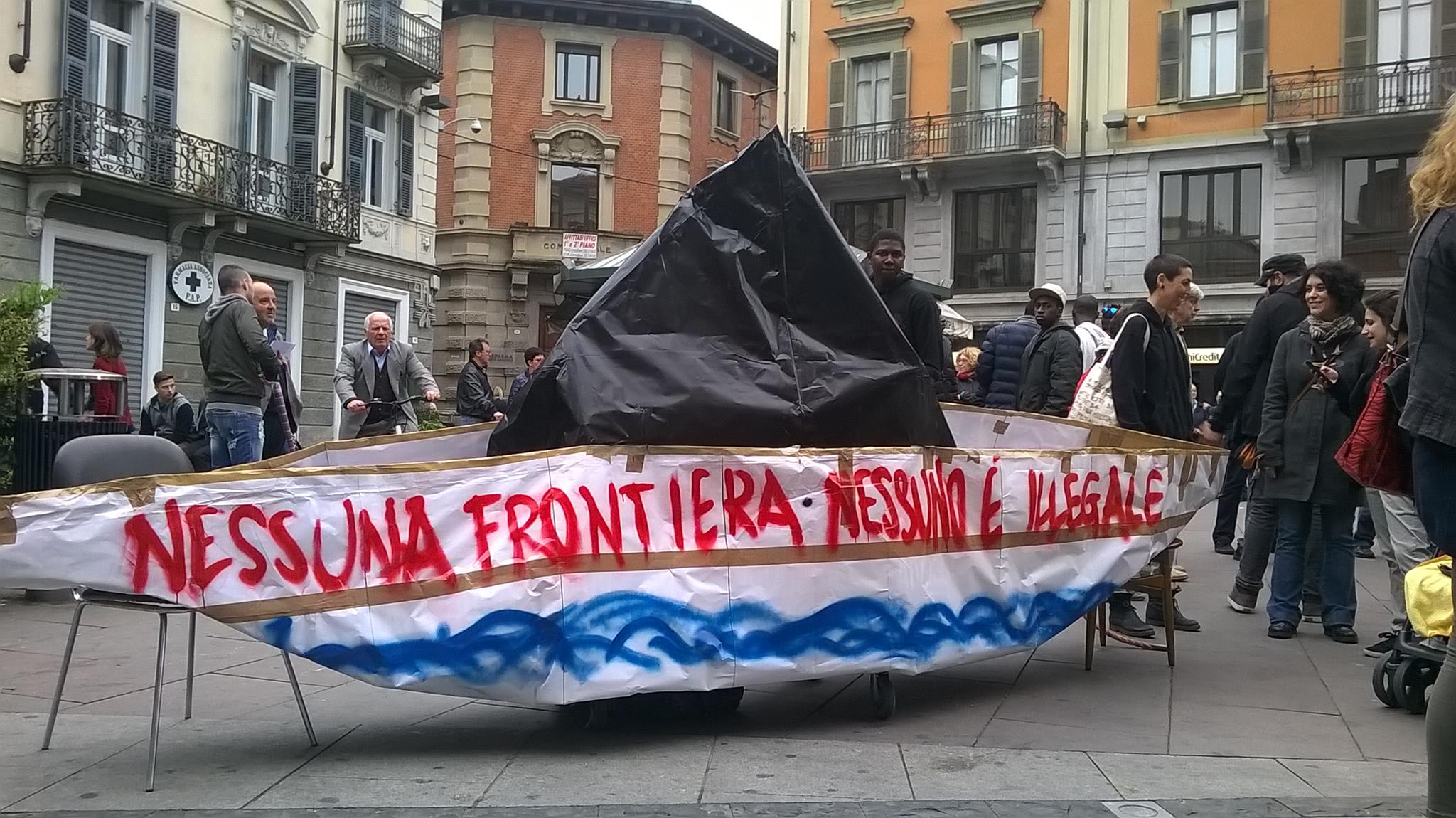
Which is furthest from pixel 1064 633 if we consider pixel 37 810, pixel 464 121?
pixel 464 121

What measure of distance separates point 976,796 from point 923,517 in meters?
1.20

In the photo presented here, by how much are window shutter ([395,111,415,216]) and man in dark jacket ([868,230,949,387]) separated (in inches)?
825

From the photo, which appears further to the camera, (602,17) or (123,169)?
(602,17)

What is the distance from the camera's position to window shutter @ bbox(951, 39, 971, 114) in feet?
95.7

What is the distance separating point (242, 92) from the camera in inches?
854

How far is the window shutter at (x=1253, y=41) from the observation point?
1030 inches

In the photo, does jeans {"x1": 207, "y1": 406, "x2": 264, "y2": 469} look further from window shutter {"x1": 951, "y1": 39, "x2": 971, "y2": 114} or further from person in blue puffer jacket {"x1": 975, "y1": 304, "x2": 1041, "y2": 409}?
window shutter {"x1": 951, "y1": 39, "x2": 971, "y2": 114}

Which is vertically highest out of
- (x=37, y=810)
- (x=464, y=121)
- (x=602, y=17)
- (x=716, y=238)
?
(x=602, y=17)

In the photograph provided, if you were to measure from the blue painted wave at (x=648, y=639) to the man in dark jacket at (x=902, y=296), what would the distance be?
240 centimetres

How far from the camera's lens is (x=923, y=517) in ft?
15.5

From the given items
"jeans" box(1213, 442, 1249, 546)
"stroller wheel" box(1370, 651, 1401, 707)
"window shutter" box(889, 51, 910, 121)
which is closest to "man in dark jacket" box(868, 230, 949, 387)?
"stroller wheel" box(1370, 651, 1401, 707)

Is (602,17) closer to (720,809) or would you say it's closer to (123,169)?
(123,169)

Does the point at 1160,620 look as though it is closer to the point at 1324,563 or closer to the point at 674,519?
the point at 1324,563

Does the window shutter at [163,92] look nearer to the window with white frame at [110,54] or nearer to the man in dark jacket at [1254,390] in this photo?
the window with white frame at [110,54]
